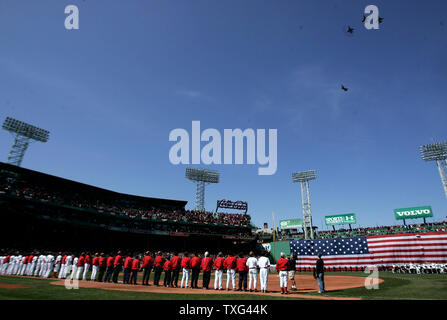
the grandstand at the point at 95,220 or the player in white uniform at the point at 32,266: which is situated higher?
the grandstand at the point at 95,220

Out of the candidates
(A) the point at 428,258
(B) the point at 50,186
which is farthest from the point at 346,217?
(B) the point at 50,186

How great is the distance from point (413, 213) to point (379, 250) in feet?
64.9

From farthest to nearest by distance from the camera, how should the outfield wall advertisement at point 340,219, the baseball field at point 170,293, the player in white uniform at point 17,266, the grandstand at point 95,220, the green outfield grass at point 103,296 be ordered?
the outfield wall advertisement at point 340,219 → the grandstand at point 95,220 → the player in white uniform at point 17,266 → the baseball field at point 170,293 → the green outfield grass at point 103,296

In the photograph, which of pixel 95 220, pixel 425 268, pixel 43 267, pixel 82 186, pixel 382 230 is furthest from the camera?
pixel 82 186

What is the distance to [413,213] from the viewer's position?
140 ft

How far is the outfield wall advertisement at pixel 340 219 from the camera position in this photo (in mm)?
48781

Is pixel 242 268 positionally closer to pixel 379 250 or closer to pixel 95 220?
pixel 379 250

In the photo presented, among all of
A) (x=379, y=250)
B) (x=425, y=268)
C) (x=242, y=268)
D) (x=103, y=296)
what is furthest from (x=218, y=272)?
(x=379, y=250)

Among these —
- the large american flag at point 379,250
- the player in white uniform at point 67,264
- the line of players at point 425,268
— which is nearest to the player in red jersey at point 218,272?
the player in white uniform at point 67,264

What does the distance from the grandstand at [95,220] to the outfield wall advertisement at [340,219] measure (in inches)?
635

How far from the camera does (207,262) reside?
12.1m

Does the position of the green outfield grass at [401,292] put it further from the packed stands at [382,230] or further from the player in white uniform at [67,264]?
the packed stands at [382,230]

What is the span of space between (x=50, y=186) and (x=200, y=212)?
2892 centimetres
